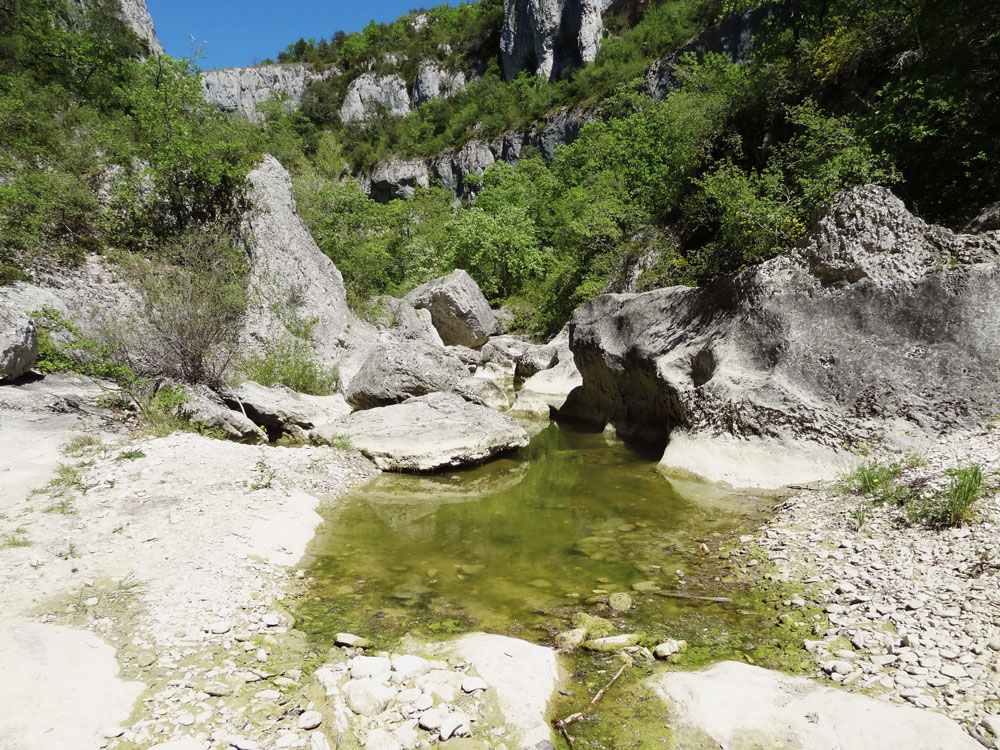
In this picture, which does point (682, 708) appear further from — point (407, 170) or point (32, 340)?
point (407, 170)

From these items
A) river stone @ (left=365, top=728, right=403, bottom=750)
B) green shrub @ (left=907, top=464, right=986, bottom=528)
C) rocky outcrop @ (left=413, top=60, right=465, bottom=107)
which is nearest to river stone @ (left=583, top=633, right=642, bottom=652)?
river stone @ (left=365, top=728, right=403, bottom=750)

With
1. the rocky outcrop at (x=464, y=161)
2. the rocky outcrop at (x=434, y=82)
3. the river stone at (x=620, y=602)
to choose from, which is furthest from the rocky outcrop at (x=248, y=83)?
the river stone at (x=620, y=602)

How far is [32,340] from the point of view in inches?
388

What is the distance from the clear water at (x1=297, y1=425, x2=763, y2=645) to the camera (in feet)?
17.1

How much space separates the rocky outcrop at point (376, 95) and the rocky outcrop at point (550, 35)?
1534cm

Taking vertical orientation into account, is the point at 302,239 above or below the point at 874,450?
above

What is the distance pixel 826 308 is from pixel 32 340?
14.4 m

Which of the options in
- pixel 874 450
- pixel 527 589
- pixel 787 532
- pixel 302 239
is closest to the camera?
pixel 527 589

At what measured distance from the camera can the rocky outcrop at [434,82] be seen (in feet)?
227

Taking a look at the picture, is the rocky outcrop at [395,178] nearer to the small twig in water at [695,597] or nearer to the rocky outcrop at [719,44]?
the rocky outcrop at [719,44]

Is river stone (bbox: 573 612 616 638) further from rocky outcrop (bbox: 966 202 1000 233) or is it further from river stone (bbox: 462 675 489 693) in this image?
rocky outcrop (bbox: 966 202 1000 233)

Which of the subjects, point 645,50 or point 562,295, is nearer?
point 562,295

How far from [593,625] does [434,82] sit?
77.1 m

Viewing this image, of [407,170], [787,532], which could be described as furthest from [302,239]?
[407,170]
